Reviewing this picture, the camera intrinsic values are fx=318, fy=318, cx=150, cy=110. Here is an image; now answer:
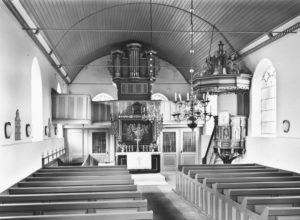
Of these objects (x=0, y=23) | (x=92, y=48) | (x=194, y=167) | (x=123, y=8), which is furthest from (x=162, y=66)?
(x=0, y=23)

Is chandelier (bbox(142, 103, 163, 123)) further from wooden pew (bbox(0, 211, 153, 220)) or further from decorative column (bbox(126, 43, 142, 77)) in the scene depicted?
wooden pew (bbox(0, 211, 153, 220))

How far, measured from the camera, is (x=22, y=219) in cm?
430

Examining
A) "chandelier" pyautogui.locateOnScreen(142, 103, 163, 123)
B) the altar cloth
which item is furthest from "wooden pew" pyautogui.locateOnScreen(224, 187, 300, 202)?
"chandelier" pyautogui.locateOnScreen(142, 103, 163, 123)

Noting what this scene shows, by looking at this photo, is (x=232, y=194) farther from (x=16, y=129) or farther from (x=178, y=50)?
(x=178, y=50)

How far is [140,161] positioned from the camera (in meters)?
17.5

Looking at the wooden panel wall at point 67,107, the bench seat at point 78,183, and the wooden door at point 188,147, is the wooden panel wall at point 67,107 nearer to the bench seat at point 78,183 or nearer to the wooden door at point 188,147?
the bench seat at point 78,183

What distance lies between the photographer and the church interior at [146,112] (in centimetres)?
669

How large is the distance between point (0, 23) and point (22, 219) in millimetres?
4931

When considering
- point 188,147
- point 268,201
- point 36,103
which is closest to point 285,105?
point 268,201

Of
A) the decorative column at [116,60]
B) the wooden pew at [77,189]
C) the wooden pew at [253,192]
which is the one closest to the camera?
the wooden pew at [253,192]

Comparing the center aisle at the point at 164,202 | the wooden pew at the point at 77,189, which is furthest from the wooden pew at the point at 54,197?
the center aisle at the point at 164,202

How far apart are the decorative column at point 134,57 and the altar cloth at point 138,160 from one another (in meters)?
4.61

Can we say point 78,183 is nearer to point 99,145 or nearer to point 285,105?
point 285,105

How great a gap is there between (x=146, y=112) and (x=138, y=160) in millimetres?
2740
